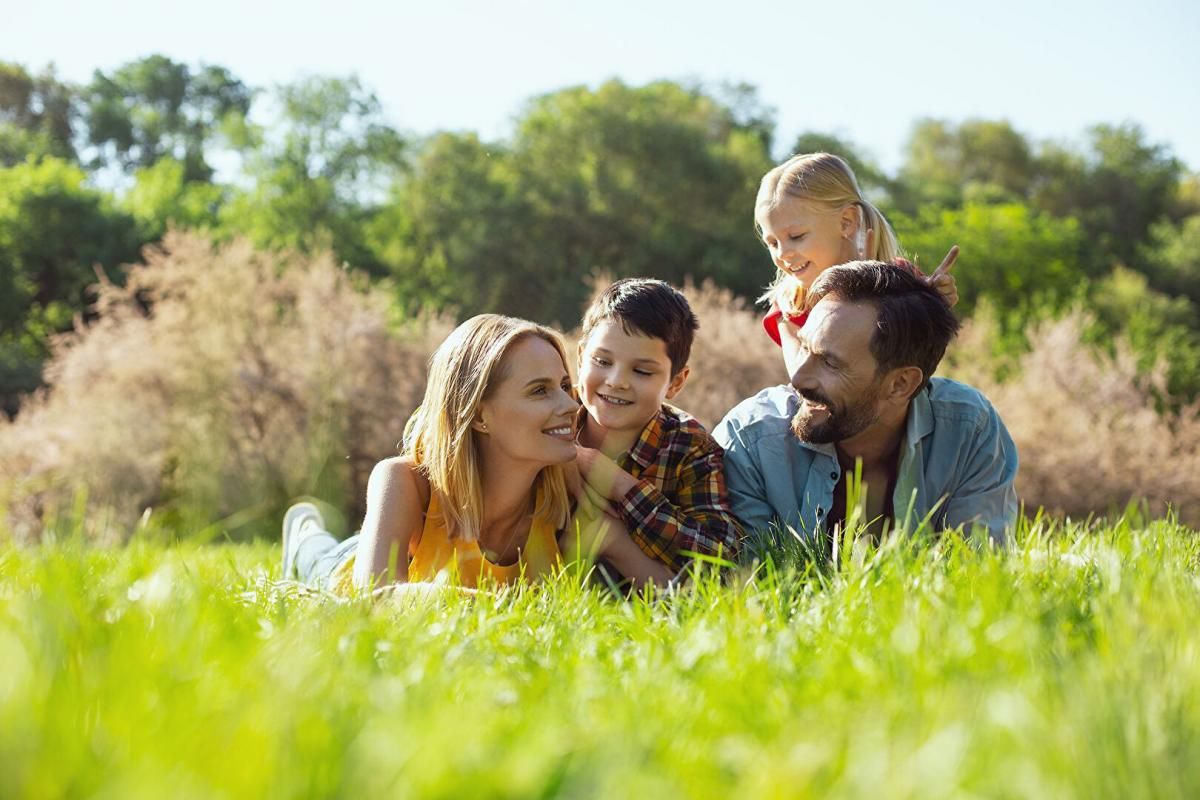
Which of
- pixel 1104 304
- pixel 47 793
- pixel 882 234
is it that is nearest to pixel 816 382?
pixel 882 234

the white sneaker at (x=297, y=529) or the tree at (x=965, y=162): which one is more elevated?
the tree at (x=965, y=162)

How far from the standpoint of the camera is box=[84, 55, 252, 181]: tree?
44969 millimetres

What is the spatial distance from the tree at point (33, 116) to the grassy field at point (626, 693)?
139 ft

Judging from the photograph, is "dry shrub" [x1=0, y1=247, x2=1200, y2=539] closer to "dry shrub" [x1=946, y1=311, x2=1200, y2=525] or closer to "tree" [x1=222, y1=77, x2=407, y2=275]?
"dry shrub" [x1=946, y1=311, x2=1200, y2=525]

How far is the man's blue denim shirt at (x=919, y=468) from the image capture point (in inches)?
165

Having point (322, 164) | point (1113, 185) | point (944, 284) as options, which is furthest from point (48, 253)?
point (1113, 185)

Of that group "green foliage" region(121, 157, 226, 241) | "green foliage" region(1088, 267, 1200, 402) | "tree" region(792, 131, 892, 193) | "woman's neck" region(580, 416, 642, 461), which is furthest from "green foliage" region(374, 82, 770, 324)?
"woman's neck" region(580, 416, 642, 461)

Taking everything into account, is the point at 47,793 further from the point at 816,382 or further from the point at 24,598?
the point at 816,382

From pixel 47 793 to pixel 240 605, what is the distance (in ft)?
4.89

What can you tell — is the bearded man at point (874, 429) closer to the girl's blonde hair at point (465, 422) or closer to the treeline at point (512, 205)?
the girl's blonde hair at point (465, 422)

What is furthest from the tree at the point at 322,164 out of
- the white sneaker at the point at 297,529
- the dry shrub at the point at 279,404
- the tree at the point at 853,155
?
the white sneaker at the point at 297,529

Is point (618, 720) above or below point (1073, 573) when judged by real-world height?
above

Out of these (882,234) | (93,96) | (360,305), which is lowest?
(360,305)

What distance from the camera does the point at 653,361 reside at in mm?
4418
